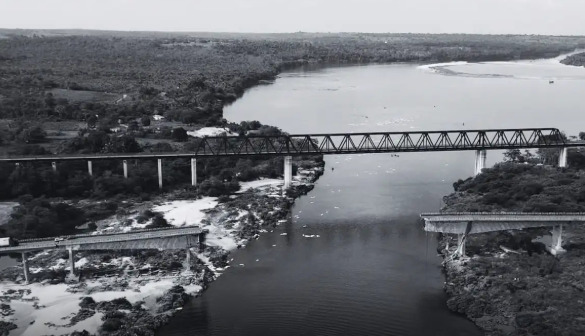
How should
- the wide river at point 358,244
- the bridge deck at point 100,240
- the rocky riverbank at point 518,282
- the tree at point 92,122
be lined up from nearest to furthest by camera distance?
the rocky riverbank at point 518,282
the wide river at point 358,244
the bridge deck at point 100,240
the tree at point 92,122

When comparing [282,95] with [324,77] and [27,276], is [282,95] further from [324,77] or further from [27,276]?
[27,276]

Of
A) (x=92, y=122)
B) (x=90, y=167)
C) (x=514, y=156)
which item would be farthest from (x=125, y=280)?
(x=514, y=156)

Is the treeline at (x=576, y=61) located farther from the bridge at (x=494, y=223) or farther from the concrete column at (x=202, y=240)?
the concrete column at (x=202, y=240)

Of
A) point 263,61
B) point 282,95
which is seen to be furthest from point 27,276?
point 263,61

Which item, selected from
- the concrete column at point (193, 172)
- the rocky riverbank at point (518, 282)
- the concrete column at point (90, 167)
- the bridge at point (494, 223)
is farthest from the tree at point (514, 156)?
the concrete column at point (90, 167)

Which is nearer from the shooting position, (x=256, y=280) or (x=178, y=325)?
(x=178, y=325)

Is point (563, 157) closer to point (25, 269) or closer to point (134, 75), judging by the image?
point (25, 269)
